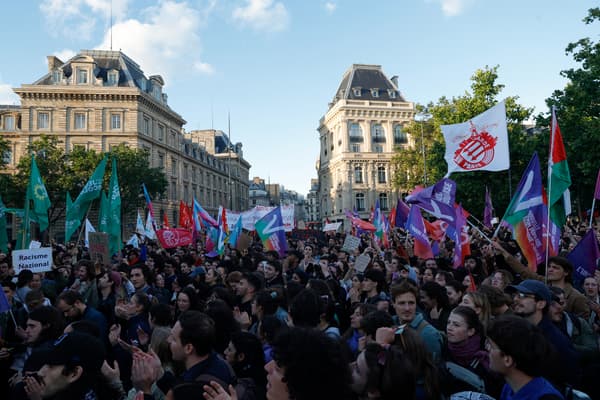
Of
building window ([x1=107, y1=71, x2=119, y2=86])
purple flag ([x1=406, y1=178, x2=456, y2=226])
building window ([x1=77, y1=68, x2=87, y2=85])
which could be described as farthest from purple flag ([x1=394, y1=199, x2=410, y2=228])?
building window ([x1=77, y1=68, x2=87, y2=85])

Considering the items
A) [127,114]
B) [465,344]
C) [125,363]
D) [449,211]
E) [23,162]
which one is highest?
[127,114]

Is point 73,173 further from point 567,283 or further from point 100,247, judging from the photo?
point 567,283

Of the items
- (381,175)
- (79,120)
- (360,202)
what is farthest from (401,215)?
(381,175)

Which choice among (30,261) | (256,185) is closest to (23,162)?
(30,261)

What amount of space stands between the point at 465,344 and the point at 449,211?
18.0ft

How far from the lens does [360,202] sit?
61.2 metres

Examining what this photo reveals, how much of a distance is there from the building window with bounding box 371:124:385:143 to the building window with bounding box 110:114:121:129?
3295cm

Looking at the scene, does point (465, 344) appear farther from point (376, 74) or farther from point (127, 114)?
point (376, 74)

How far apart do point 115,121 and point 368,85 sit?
35251 mm

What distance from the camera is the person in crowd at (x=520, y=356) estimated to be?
8.39 feet

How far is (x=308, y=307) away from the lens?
423 centimetres

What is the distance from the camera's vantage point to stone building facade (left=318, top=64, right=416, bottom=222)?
2392 inches

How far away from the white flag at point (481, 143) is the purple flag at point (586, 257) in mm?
1802

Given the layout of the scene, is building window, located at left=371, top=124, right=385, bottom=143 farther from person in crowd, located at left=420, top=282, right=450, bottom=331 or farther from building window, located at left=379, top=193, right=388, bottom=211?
person in crowd, located at left=420, top=282, right=450, bottom=331
